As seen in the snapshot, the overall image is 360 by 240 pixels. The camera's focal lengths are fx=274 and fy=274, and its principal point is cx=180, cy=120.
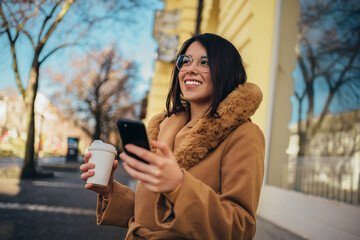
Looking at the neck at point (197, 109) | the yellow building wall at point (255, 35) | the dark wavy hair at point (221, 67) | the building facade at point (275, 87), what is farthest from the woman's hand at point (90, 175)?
the yellow building wall at point (255, 35)

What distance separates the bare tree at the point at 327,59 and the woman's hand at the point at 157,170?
3142mm

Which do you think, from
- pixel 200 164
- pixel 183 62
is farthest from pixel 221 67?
pixel 200 164

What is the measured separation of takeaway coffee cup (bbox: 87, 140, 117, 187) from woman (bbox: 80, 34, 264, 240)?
1.4 inches

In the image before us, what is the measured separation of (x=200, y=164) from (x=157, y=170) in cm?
44

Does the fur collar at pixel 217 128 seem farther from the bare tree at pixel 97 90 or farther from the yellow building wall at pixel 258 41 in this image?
the bare tree at pixel 97 90

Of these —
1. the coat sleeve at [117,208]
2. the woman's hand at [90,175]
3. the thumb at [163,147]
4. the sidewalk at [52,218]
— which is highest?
the thumb at [163,147]

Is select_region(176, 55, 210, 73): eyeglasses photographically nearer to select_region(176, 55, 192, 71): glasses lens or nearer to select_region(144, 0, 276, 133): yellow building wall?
select_region(176, 55, 192, 71): glasses lens

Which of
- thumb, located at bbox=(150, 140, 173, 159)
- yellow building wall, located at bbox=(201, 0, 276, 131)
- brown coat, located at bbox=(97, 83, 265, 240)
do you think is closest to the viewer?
thumb, located at bbox=(150, 140, 173, 159)

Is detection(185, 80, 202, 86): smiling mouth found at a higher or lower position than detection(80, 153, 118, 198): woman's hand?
higher

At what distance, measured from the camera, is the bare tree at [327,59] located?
3430 mm

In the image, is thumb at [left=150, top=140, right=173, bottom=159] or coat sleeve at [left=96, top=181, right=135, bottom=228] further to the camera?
coat sleeve at [left=96, top=181, right=135, bottom=228]

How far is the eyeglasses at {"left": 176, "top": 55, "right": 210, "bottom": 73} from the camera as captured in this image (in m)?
1.59

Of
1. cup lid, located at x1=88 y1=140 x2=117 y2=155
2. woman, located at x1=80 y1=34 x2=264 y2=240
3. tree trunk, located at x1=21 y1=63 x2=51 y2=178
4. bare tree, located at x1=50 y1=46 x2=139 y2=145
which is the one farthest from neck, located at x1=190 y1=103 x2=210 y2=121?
bare tree, located at x1=50 y1=46 x2=139 y2=145

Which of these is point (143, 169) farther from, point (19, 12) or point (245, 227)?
point (19, 12)
